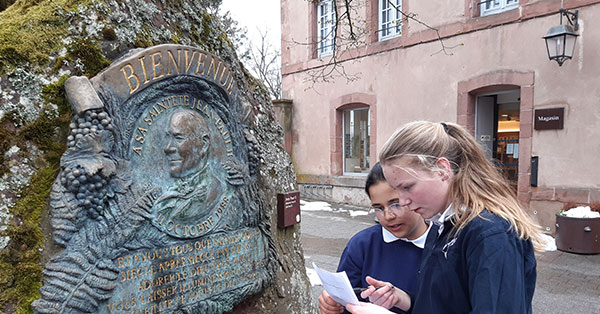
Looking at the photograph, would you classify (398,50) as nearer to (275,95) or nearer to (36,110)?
(36,110)

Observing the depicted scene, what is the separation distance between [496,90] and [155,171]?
23.2 ft

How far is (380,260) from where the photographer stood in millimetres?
1814

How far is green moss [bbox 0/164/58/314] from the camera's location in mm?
1670

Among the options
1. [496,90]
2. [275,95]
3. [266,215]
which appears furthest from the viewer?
[275,95]

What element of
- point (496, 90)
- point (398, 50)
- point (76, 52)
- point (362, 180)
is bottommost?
point (362, 180)

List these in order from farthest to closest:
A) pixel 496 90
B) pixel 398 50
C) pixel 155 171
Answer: pixel 398 50
pixel 496 90
pixel 155 171

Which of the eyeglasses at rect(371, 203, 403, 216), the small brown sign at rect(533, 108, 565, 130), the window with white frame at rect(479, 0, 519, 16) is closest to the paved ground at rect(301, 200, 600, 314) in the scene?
the small brown sign at rect(533, 108, 565, 130)

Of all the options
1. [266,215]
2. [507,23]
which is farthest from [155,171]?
[507,23]

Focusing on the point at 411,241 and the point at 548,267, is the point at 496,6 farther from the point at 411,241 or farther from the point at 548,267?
the point at 411,241

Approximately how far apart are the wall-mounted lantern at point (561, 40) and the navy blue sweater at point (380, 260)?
5627 millimetres

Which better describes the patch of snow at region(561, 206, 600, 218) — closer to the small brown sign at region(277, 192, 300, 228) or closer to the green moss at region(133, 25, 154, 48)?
the small brown sign at region(277, 192, 300, 228)

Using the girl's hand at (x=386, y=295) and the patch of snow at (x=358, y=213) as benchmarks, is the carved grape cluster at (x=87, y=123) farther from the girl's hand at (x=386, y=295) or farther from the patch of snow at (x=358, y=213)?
the patch of snow at (x=358, y=213)

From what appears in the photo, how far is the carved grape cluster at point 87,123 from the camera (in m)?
1.78

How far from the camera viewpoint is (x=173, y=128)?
2055 mm
